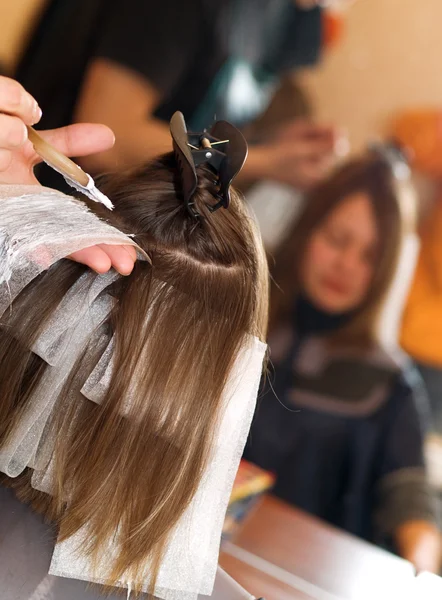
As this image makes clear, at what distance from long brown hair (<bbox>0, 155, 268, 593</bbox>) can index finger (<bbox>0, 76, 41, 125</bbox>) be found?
0.16m

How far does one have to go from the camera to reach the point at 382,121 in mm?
1645

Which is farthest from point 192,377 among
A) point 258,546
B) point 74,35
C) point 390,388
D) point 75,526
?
point 74,35

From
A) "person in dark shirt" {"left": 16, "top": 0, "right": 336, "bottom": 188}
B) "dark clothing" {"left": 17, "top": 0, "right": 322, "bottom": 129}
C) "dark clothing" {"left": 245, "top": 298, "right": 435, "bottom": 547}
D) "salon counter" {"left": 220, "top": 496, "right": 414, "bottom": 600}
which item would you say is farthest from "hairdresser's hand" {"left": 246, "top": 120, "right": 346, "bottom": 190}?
"salon counter" {"left": 220, "top": 496, "right": 414, "bottom": 600}

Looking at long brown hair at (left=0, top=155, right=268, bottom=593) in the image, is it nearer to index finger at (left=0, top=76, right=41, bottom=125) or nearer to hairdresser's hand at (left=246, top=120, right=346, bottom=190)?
index finger at (left=0, top=76, right=41, bottom=125)

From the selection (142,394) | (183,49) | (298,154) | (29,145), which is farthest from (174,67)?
(142,394)

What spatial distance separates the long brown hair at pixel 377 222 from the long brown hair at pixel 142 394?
105 centimetres

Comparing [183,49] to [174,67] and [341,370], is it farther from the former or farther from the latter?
[341,370]

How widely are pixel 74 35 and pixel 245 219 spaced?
108 cm

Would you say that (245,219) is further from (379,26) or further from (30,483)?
(379,26)

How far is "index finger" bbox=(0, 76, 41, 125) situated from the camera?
1.99 ft

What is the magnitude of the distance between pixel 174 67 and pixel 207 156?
33.6 inches

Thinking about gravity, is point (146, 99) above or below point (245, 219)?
below

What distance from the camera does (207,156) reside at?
2.10ft

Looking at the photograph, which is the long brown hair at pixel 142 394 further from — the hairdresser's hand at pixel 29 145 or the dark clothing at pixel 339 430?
the dark clothing at pixel 339 430
